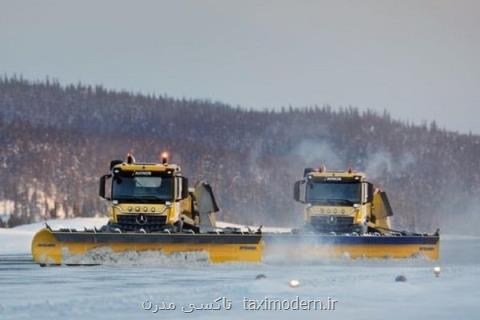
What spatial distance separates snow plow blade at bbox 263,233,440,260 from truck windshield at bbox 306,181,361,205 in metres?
2.83

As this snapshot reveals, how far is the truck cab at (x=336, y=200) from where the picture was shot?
36.1 m

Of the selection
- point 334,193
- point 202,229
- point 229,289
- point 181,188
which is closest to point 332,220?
point 334,193

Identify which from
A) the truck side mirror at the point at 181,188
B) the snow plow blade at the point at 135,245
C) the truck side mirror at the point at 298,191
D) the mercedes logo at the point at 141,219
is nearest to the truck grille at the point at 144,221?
the mercedes logo at the point at 141,219

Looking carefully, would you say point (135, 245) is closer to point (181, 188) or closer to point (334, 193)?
point (181, 188)

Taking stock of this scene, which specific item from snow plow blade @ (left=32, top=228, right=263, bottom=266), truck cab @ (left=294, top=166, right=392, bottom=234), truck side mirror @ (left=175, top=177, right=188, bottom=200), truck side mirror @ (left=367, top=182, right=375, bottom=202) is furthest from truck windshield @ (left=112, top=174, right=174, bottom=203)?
truck side mirror @ (left=367, top=182, right=375, bottom=202)

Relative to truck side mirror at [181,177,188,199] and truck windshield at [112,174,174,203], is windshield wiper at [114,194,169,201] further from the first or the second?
truck side mirror at [181,177,188,199]

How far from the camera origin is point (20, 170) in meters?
184

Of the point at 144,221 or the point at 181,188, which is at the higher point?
the point at 181,188

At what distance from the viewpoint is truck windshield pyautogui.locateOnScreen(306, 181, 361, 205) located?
36250mm

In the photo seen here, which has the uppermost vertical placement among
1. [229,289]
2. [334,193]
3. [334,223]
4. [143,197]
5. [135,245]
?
[334,193]

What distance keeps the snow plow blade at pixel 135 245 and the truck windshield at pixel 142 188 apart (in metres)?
2.27

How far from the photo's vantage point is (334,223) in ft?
118

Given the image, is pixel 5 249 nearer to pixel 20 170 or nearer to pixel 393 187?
pixel 393 187

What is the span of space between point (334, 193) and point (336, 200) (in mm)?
302
